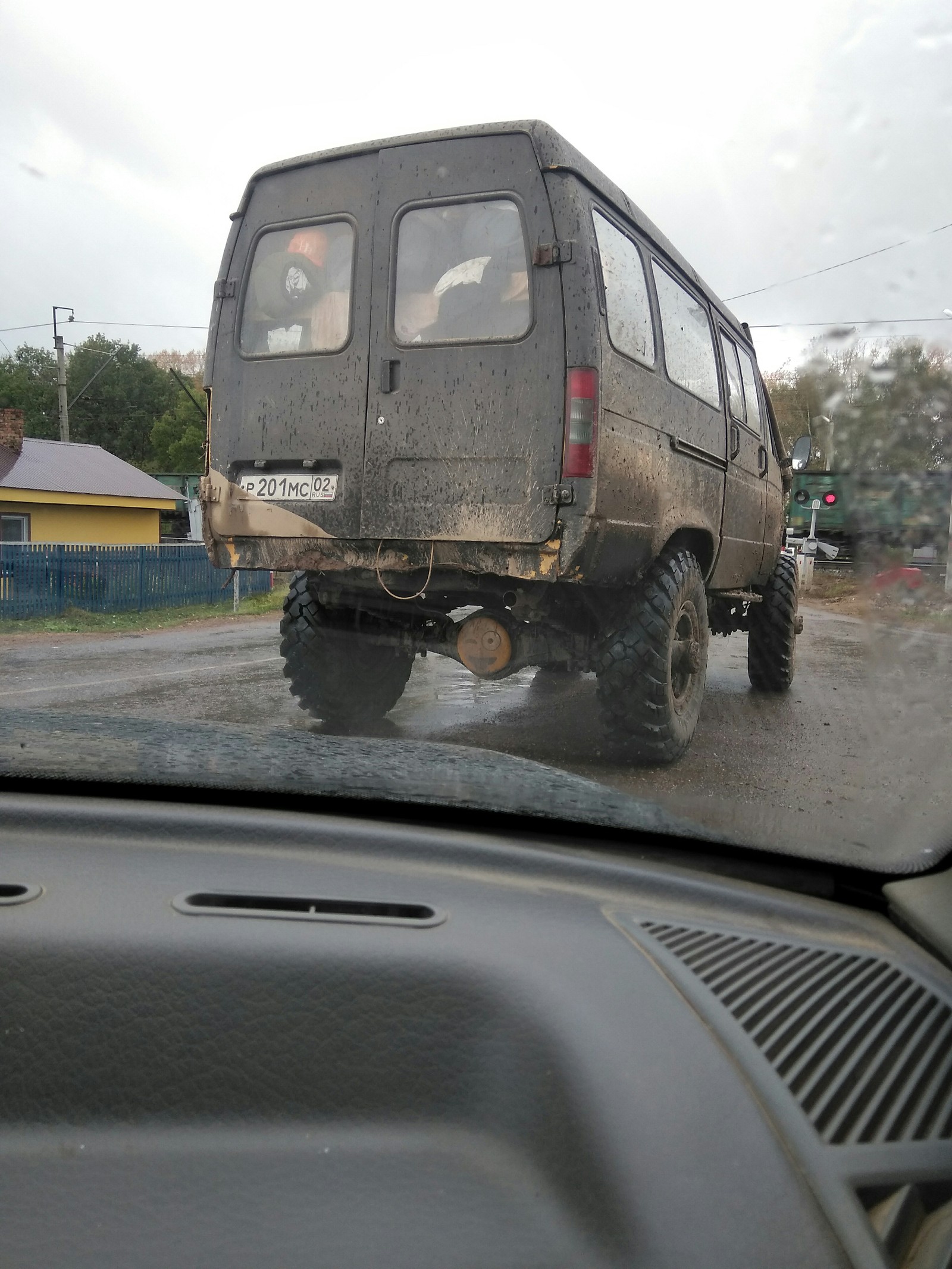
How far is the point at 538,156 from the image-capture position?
4.29 meters

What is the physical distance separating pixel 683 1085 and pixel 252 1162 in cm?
57

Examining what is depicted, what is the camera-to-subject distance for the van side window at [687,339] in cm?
518

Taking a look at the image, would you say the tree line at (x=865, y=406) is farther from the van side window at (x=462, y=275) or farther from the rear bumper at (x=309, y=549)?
the van side window at (x=462, y=275)

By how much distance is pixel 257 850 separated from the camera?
1720 millimetres

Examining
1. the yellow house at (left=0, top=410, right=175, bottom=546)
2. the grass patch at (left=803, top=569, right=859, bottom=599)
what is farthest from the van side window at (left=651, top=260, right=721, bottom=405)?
the yellow house at (left=0, top=410, right=175, bottom=546)

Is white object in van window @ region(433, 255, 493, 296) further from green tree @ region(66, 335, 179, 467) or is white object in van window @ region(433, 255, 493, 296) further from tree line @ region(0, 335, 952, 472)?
green tree @ region(66, 335, 179, 467)

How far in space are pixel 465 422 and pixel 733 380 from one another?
285 centimetres

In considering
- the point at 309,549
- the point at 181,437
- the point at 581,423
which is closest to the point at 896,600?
the point at 581,423

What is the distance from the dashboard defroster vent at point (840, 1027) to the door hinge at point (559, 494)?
271cm

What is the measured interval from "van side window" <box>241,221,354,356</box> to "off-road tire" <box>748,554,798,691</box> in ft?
13.5

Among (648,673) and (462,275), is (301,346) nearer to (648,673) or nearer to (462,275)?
(462,275)

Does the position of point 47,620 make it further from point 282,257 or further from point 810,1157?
point 810,1157

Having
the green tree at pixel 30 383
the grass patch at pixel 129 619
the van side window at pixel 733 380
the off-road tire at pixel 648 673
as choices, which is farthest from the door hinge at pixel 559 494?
the green tree at pixel 30 383

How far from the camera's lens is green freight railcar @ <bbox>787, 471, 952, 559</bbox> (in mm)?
3443
